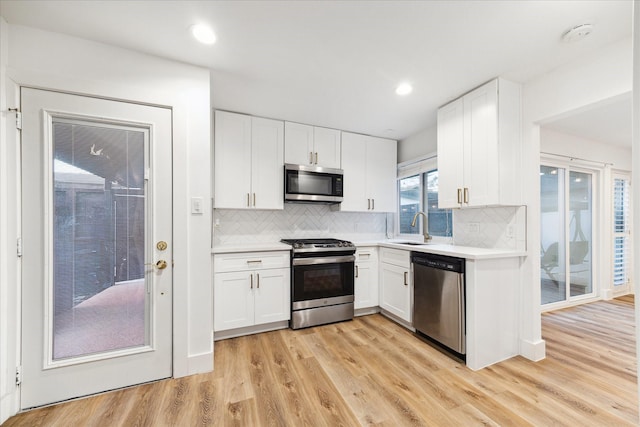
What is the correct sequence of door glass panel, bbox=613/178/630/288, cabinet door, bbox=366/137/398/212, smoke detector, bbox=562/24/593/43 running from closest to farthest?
1. smoke detector, bbox=562/24/593/43
2. cabinet door, bbox=366/137/398/212
3. door glass panel, bbox=613/178/630/288

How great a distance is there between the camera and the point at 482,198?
2398mm

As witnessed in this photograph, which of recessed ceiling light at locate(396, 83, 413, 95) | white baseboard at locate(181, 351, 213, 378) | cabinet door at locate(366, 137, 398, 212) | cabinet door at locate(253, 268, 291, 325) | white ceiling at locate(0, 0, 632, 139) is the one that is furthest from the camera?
cabinet door at locate(366, 137, 398, 212)

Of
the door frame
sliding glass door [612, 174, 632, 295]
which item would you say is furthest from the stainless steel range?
sliding glass door [612, 174, 632, 295]

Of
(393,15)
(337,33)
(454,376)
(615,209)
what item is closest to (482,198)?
(454,376)

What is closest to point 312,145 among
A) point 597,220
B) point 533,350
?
point 533,350

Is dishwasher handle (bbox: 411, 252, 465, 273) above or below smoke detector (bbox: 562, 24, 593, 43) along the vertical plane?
below

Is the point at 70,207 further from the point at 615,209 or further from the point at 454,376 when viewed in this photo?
the point at 615,209

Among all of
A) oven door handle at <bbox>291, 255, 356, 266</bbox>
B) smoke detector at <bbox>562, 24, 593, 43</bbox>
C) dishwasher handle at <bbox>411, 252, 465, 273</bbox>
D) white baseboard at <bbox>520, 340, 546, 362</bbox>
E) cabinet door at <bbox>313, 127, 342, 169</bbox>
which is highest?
smoke detector at <bbox>562, 24, 593, 43</bbox>

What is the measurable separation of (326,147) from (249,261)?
1.80 meters

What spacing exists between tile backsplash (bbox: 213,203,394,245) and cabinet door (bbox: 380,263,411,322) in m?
0.85

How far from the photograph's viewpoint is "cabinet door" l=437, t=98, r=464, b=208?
2.62m

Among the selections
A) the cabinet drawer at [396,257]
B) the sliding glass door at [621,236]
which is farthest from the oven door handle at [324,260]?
the sliding glass door at [621,236]

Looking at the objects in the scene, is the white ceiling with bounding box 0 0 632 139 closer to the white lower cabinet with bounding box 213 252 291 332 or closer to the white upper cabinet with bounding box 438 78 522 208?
the white upper cabinet with bounding box 438 78 522 208

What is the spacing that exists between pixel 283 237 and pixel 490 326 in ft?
8.00
